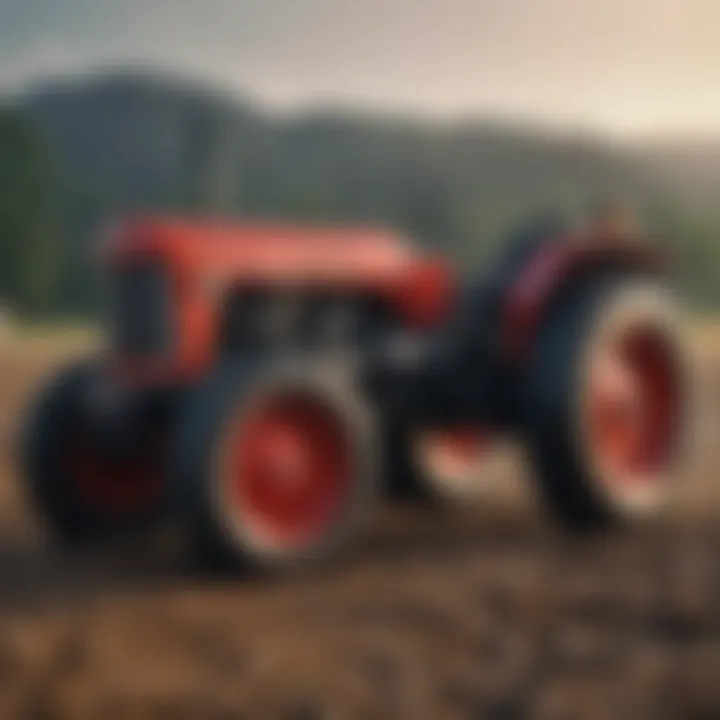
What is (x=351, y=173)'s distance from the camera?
1.40 m

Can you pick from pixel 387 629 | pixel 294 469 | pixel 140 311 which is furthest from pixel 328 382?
pixel 387 629

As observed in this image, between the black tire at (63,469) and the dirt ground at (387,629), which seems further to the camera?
the black tire at (63,469)

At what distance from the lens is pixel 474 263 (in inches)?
61.9

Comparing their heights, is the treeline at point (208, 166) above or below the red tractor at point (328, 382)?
above

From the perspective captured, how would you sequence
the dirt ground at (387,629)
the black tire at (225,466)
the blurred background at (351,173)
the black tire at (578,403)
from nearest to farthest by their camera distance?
the dirt ground at (387,629) → the blurred background at (351,173) → the black tire at (225,466) → the black tire at (578,403)

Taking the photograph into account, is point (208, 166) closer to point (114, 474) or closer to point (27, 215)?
point (27, 215)

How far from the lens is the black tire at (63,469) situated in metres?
1.69

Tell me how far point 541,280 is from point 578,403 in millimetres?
123

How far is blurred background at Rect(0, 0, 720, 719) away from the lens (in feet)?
4.34

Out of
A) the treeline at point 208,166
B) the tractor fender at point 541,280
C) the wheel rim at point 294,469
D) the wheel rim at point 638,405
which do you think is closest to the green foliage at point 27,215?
the treeline at point 208,166

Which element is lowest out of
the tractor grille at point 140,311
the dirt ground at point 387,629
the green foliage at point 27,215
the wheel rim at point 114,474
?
the dirt ground at point 387,629

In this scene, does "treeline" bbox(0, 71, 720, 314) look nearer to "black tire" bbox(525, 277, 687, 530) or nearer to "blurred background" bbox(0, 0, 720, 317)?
"blurred background" bbox(0, 0, 720, 317)

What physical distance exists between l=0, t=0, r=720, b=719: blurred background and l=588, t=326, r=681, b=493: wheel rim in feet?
0.63

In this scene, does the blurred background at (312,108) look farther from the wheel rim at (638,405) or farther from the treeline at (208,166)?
the wheel rim at (638,405)
